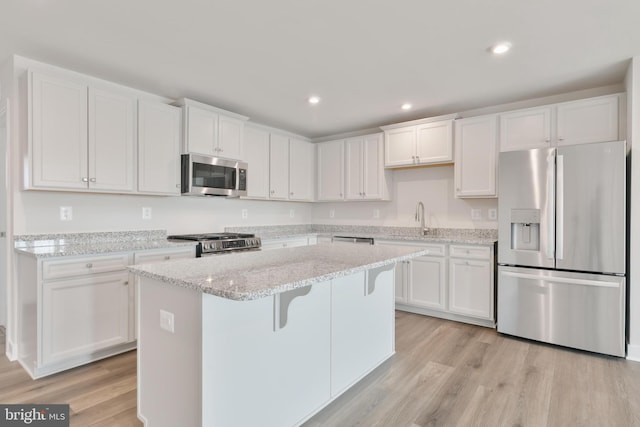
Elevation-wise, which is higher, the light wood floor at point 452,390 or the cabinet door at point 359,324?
the cabinet door at point 359,324

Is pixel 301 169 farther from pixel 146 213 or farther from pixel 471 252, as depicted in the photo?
pixel 471 252

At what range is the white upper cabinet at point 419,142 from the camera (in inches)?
153

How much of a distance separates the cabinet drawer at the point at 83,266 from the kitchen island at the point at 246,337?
1134mm

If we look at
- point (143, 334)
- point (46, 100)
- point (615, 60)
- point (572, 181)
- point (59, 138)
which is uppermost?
point (615, 60)

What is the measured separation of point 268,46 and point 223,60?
0.45 m

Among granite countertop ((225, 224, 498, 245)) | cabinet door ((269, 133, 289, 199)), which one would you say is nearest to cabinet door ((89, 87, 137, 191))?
granite countertop ((225, 224, 498, 245))

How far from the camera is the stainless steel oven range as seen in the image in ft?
10.7

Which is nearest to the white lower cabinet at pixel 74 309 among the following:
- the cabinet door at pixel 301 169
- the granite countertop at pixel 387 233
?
the granite countertop at pixel 387 233

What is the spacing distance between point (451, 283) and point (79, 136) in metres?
3.77

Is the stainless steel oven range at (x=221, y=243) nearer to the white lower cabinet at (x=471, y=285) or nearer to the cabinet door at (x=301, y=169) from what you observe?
the cabinet door at (x=301, y=169)

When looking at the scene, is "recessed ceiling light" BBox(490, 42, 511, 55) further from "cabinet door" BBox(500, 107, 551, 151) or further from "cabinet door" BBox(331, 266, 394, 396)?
"cabinet door" BBox(331, 266, 394, 396)

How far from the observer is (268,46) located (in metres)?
2.46

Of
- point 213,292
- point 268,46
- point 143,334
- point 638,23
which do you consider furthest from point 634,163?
point 143,334

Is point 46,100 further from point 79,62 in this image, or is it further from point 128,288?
point 128,288
